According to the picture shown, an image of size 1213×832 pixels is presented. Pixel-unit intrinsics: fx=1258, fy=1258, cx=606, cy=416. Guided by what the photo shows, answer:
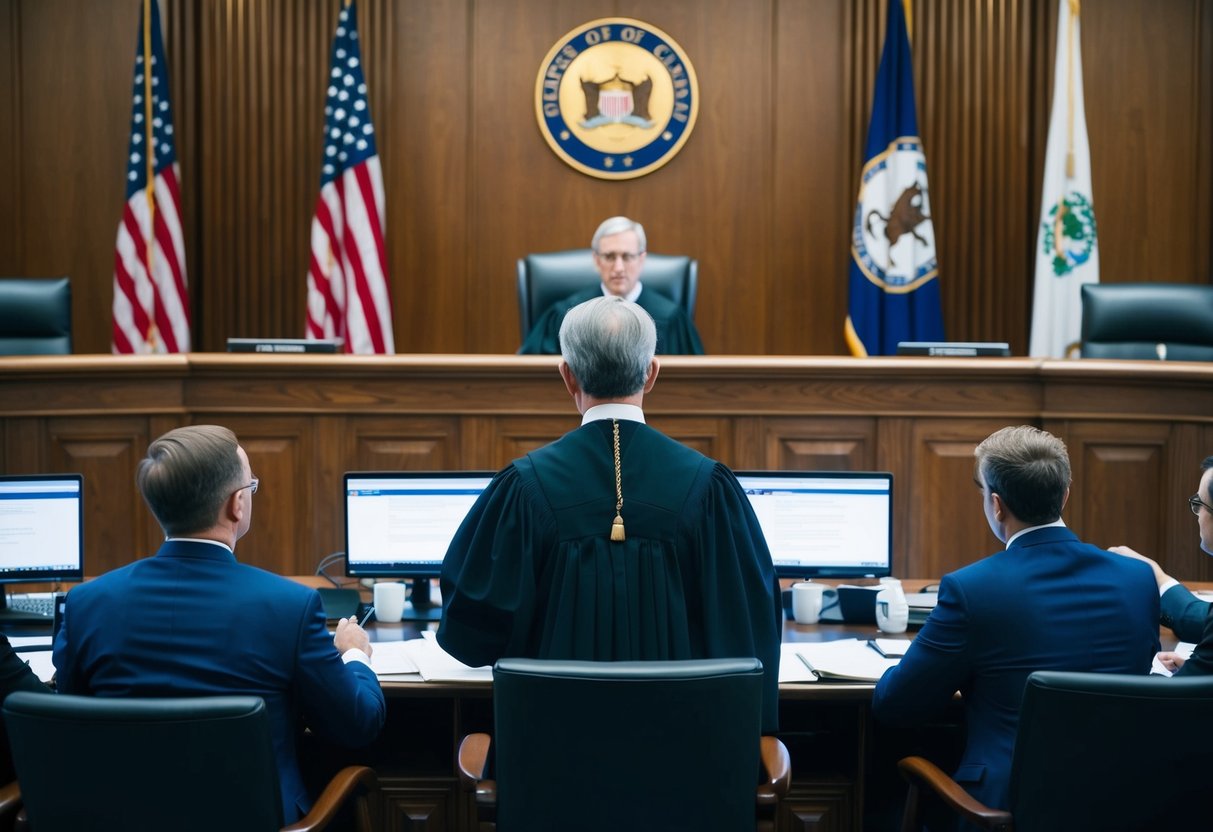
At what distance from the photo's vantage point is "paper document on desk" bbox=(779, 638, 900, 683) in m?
2.55

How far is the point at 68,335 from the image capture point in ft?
17.2

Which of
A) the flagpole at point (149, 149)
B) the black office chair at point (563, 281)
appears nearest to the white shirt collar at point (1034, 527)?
the black office chair at point (563, 281)

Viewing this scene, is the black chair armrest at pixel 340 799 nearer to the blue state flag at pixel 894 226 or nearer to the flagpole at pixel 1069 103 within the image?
the blue state flag at pixel 894 226

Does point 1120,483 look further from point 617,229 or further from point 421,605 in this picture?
point 421,605

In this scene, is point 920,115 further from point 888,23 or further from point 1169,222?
point 1169,222

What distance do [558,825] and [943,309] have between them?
17.8 feet

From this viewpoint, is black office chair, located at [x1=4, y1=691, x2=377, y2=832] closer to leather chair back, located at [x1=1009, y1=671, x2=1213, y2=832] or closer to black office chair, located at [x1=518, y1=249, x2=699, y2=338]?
leather chair back, located at [x1=1009, y1=671, x2=1213, y2=832]

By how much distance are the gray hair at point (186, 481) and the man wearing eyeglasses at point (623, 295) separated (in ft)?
9.67

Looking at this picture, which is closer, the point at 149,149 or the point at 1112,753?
the point at 1112,753

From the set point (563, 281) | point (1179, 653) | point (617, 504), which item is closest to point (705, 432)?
point (563, 281)

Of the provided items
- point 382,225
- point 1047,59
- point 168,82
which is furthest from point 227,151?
point 1047,59

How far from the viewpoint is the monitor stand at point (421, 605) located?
10.1ft

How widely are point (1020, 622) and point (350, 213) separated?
4.88 meters

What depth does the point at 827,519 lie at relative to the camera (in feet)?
10.6
